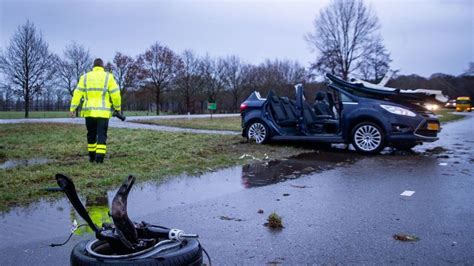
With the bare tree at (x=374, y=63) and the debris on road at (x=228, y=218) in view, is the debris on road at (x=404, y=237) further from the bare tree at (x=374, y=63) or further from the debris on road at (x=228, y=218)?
the bare tree at (x=374, y=63)

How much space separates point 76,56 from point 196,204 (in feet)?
172

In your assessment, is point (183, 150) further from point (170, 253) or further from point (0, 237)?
point (170, 253)

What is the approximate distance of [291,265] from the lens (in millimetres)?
3221

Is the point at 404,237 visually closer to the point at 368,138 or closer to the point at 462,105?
the point at 368,138

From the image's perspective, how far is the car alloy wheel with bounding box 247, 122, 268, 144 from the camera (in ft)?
37.6

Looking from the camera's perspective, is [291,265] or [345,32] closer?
[291,265]

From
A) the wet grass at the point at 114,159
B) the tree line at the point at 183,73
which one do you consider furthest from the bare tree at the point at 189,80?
the wet grass at the point at 114,159

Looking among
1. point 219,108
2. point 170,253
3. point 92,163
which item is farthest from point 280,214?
point 219,108

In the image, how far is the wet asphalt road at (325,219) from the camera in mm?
3420

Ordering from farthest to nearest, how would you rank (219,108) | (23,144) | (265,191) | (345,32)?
(219,108) < (345,32) < (23,144) < (265,191)

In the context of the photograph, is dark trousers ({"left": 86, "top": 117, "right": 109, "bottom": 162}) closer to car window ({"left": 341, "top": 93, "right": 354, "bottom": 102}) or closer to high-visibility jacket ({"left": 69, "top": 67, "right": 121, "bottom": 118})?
high-visibility jacket ({"left": 69, "top": 67, "right": 121, "bottom": 118})

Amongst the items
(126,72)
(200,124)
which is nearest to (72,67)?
(126,72)

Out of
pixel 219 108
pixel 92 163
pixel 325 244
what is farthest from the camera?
pixel 219 108

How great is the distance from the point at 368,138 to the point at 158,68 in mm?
53065
